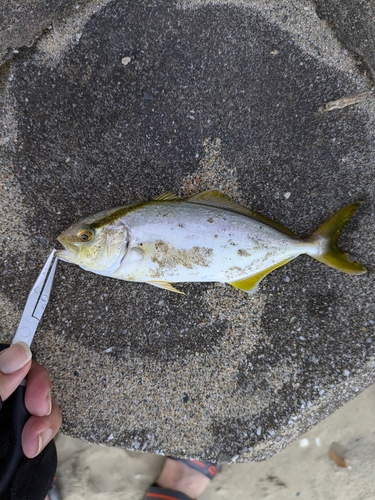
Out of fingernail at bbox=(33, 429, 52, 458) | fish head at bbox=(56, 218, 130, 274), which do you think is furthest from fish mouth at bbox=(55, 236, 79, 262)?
fingernail at bbox=(33, 429, 52, 458)

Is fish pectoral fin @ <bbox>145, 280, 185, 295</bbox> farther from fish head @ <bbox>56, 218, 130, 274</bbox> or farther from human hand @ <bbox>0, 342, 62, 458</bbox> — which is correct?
human hand @ <bbox>0, 342, 62, 458</bbox>

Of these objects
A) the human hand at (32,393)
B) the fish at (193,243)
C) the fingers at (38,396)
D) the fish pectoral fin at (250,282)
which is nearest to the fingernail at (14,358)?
the human hand at (32,393)

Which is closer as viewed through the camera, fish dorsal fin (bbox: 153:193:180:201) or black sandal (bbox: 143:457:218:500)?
fish dorsal fin (bbox: 153:193:180:201)

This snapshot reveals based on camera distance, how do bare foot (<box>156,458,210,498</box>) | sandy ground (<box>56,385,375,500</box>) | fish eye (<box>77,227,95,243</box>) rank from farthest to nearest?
bare foot (<box>156,458,210,498</box>), sandy ground (<box>56,385,375,500</box>), fish eye (<box>77,227,95,243</box>)

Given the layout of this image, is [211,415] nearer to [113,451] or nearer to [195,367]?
[195,367]

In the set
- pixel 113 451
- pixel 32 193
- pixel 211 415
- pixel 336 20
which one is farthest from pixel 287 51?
pixel 113 451

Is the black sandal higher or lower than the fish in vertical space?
lower

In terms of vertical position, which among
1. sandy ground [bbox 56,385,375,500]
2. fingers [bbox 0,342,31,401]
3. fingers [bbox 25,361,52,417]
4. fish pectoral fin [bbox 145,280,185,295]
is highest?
fingers [bbox 0,342,31,401]
